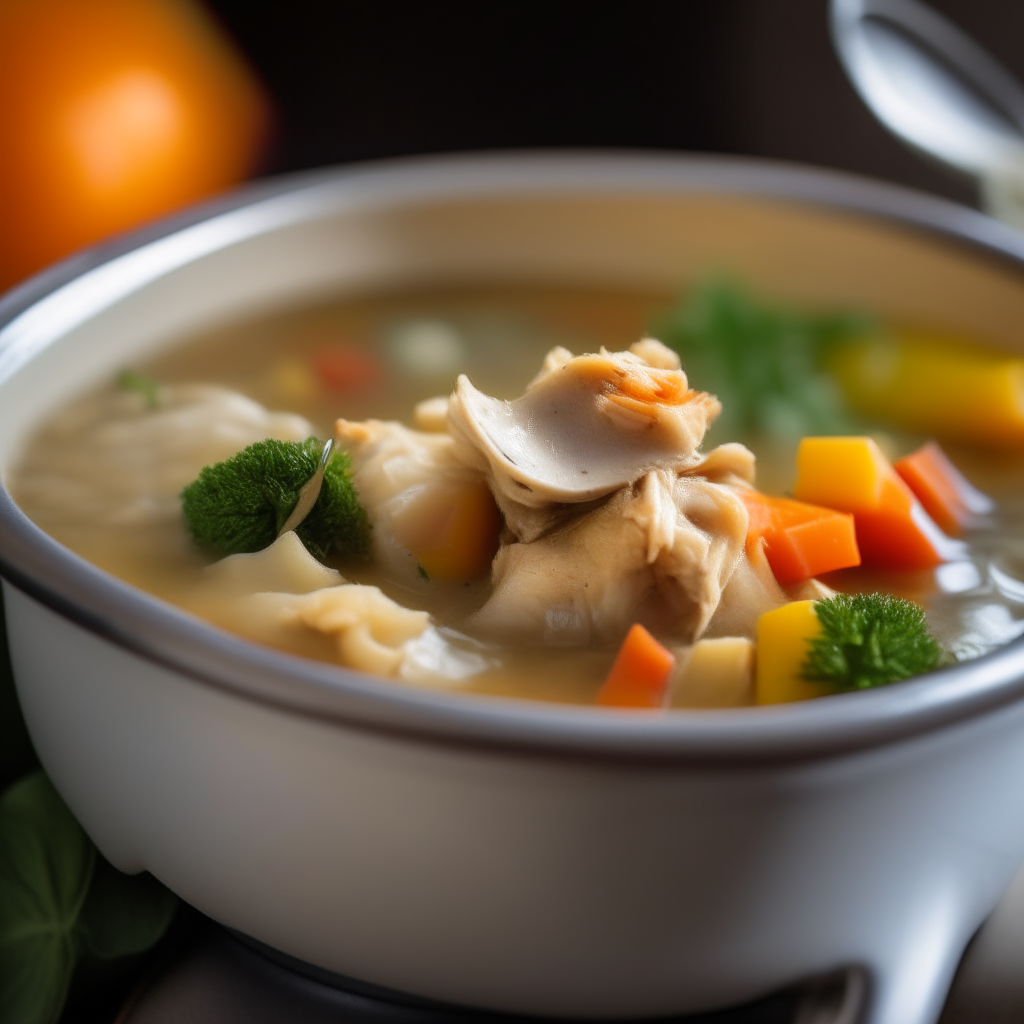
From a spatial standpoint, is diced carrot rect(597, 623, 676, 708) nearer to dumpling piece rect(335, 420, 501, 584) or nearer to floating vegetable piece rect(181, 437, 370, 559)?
dumpling piece rect(335, 420, 501, 584)

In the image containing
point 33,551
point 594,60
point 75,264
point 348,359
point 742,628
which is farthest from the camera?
point 594,60

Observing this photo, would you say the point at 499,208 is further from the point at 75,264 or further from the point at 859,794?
the point at 859,794

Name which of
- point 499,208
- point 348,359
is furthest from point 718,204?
point 348,359

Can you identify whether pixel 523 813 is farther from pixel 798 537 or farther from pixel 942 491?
pixel 942 491

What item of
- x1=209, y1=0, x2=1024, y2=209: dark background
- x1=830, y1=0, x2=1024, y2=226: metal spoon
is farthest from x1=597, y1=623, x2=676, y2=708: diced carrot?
x1=209, y1=0, x2=1024, y2=209: dark background

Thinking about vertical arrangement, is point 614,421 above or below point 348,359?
above

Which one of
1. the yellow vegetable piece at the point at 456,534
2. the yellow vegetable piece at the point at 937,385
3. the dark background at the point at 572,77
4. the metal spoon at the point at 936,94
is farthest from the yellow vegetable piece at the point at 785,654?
the dark background at the point at 572,77
